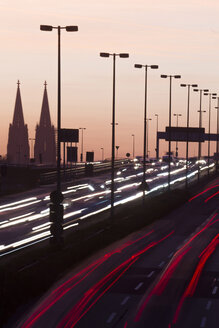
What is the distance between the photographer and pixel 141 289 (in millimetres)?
44094

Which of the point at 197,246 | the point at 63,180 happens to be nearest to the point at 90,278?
the point at 197,246

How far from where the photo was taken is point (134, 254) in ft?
193

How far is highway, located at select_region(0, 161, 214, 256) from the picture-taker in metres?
71.3

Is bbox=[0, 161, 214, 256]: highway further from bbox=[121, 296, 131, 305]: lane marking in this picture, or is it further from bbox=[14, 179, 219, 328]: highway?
bbox=[121, 296, 131, 305]: lane marking

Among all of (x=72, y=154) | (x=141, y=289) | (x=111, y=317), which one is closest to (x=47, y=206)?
(x=72, y=154)

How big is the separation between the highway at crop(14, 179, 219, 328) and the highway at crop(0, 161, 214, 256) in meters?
8.41

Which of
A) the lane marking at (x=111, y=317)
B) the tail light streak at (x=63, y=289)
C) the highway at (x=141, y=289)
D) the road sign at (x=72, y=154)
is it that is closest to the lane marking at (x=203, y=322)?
the highway at (x=141, y=289)

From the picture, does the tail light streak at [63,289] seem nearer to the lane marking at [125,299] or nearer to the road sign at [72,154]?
the lane marking at [125,299]

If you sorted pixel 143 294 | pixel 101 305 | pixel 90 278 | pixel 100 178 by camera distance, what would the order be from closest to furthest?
1. pixel 101 305
2. pixel 143 294
3. pixel 90 278
4. pixel 100 178

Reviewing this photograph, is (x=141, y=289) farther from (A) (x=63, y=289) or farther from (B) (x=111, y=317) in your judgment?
(B) (x=111, y=317)

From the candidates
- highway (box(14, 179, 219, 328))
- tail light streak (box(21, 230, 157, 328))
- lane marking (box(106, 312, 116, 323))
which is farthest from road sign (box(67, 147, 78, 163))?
lane marking (box(106, 312, 116, 323))

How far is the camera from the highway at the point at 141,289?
36312 millimetres

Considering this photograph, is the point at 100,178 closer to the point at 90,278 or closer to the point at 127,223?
the point at 127,223

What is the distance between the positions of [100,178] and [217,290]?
117499mm
